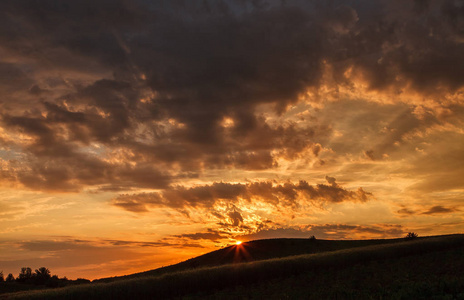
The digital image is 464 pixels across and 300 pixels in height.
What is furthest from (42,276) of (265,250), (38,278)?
(265,250)

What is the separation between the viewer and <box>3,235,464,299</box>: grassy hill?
35.0 meters

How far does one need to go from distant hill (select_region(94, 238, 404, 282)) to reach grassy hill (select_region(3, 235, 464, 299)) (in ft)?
51.5

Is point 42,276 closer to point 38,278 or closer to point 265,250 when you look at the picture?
point 38,278

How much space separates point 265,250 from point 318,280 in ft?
89.9

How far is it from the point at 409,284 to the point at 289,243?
37.6m

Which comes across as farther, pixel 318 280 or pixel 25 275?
pixel 25 275

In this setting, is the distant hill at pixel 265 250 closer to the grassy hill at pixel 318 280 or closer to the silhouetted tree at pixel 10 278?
the silhouetted tree at pixel 10 278

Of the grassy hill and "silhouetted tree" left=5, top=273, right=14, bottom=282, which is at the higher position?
the grassy hill

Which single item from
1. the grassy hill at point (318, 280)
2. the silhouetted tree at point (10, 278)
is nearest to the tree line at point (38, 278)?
the silhouetted tree at point (10, 278)

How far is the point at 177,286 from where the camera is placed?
41938 millimetres

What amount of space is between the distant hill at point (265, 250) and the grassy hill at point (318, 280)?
15688mm

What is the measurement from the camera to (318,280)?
135 feet

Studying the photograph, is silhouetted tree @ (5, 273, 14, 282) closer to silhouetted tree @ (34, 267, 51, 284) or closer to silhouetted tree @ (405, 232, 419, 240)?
silhouetted tree @ (34, 267, 51, 284)

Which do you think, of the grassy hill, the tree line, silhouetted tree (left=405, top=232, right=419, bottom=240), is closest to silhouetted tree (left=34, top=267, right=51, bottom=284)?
the tree line
